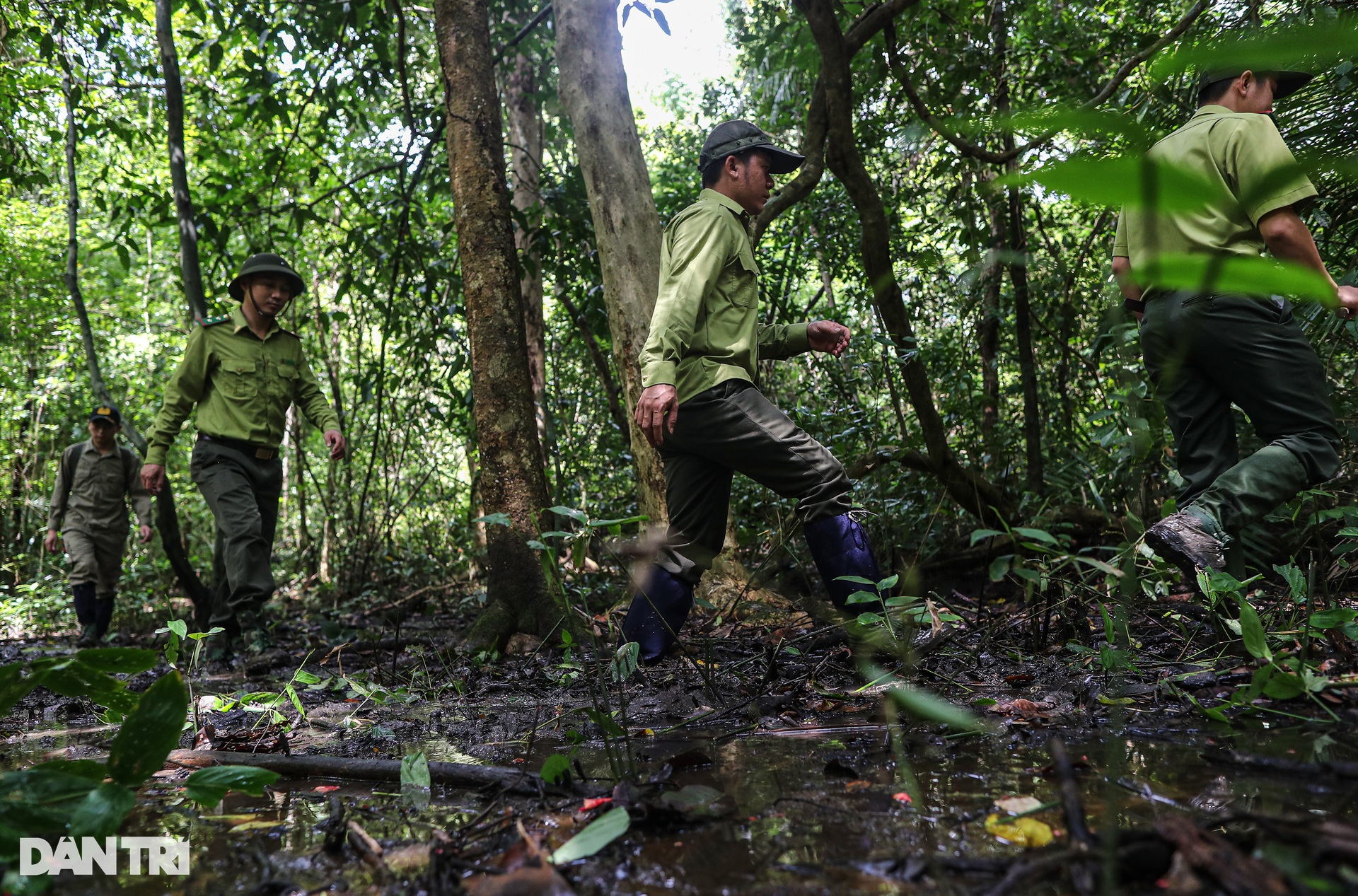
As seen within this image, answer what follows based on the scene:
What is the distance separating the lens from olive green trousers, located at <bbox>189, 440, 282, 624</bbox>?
486 centimetres

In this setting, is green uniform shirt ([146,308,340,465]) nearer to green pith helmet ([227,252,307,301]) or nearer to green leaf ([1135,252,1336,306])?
green pith helmet ([227,252,307,301])

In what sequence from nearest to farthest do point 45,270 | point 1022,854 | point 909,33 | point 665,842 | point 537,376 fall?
1. point 1022,854
2. point 665,842
3. point 909,33
4. point 537,376
5. point 45,270

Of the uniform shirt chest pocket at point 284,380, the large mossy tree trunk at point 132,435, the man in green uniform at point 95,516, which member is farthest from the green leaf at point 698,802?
the man in green uniform at point 95,516

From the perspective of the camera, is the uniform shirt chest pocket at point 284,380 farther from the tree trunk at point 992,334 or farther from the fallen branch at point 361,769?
the tree trunk at point 992,334

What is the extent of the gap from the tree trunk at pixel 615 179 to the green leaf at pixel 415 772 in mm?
2436

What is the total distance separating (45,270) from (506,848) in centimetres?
1895

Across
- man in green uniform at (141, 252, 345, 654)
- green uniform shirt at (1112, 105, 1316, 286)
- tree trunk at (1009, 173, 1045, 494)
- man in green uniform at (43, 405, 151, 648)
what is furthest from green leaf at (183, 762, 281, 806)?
man in green uniform at (43, 405, 151, 648)

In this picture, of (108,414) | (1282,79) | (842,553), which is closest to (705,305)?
(842,553)

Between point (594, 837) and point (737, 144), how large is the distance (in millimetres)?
2799

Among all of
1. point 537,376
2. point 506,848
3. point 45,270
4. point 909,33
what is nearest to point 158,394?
point 45,270

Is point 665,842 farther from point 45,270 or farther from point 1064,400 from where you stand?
point 45,270

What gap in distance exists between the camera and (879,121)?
624 centimetres

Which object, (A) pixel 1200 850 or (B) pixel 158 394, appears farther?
(B) pixel 158 394

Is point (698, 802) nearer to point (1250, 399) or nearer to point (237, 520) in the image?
point (1250, 399)
